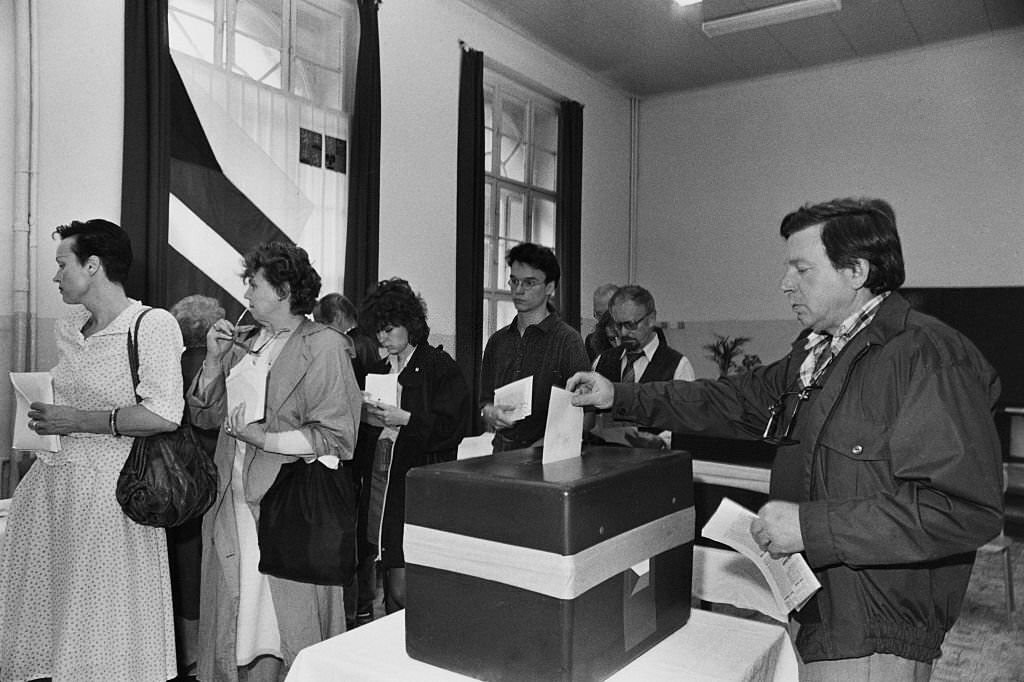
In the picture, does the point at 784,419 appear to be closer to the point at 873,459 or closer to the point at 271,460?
the point at 873,459

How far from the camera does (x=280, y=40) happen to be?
16.5ft

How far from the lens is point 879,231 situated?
55.6 inches

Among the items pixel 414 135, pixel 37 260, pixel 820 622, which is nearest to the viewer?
pixel 820 622

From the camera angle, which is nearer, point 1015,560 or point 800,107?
point 1015,560

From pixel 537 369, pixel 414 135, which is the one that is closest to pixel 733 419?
pixel 537 369

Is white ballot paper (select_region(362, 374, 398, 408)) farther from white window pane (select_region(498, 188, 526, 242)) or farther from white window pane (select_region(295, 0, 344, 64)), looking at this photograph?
white window pane (select_region(498, 188, 526, 242))

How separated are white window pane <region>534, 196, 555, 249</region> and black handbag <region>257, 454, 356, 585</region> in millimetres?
5425

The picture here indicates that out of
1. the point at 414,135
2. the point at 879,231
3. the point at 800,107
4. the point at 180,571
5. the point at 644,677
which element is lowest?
the point at 180,571

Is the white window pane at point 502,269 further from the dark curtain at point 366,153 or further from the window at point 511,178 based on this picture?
the dark curtain at point 366,153

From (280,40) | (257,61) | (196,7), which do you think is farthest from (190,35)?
(280,40)

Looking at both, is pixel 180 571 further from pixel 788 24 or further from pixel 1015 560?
pixel 788 24

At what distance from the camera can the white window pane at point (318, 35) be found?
5.18 meters

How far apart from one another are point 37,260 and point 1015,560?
20.7 feet

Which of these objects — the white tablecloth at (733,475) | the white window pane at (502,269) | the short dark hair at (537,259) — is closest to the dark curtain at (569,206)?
the white window pane at (502,269)
